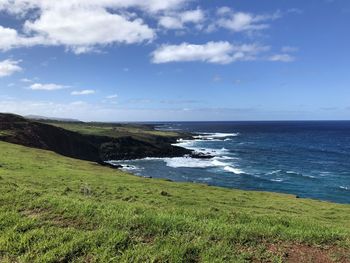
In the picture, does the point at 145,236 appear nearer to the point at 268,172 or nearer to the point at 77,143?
the point at 268,172

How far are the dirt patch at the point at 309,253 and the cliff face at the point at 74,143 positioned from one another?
202 feet

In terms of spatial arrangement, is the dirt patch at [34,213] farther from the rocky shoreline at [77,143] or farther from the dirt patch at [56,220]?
the rocky shoreline at [77,143]

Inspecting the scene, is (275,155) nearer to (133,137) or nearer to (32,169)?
(133,137)

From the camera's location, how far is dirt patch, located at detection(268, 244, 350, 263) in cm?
902

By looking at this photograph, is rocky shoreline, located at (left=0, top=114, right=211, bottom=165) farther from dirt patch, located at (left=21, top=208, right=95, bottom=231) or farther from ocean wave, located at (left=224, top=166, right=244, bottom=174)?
dirt patch, located at (left=21, top=208, right=95, bottom=231)

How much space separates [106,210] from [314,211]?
84.7 ft

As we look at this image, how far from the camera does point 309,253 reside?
940 cm

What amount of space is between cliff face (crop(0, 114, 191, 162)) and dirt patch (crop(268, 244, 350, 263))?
202 feet

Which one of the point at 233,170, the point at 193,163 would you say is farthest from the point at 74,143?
the point at 233,170

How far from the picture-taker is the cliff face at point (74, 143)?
72562 millimetres

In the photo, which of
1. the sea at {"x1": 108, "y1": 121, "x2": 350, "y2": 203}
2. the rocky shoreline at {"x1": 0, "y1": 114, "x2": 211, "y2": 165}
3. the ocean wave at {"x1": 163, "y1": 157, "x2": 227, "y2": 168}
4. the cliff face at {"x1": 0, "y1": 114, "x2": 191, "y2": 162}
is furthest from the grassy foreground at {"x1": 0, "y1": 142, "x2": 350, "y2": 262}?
the ocean wave at {"x1": 163, "y1": 157, "x2": 227, "y2": 168}

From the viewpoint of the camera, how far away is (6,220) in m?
10.3

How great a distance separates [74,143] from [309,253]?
283ft

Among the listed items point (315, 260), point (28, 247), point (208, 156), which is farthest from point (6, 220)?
point (208, 156)
